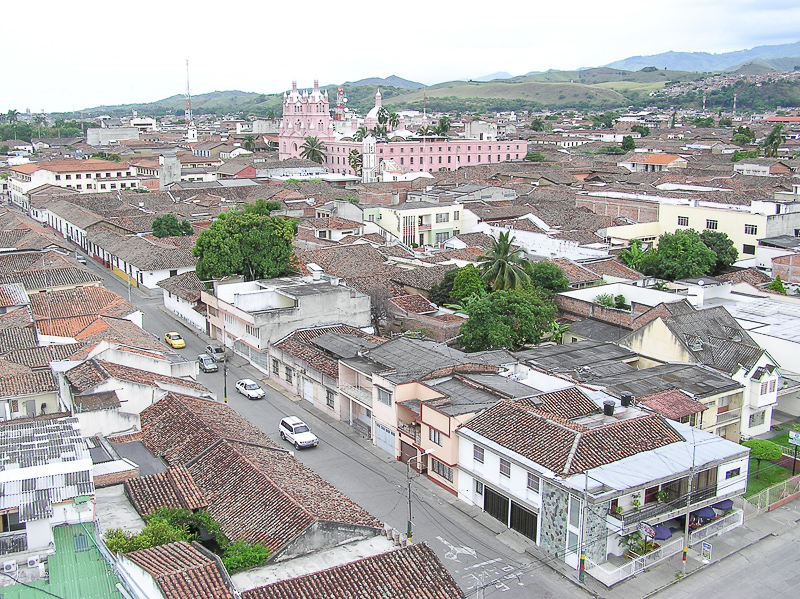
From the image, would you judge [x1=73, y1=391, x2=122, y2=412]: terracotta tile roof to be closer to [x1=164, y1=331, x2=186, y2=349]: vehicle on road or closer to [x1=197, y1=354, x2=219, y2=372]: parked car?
[x1=197, y1=354, x2=219, y2=372]: parked car

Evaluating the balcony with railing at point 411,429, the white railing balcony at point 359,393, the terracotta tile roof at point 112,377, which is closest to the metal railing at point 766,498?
the balcony with railing at point 411,429

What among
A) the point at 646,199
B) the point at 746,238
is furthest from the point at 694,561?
the point at 646,199

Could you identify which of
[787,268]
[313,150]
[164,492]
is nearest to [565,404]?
[164,492]

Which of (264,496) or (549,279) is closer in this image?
(264,496)

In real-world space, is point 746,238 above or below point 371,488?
above

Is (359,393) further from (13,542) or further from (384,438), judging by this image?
(13,542)

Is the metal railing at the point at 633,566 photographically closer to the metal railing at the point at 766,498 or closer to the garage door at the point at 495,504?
the garage door at the point at 495,504

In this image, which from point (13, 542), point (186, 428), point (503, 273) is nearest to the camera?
point (13, 542)

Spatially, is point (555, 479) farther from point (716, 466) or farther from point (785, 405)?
point (785, 405)
